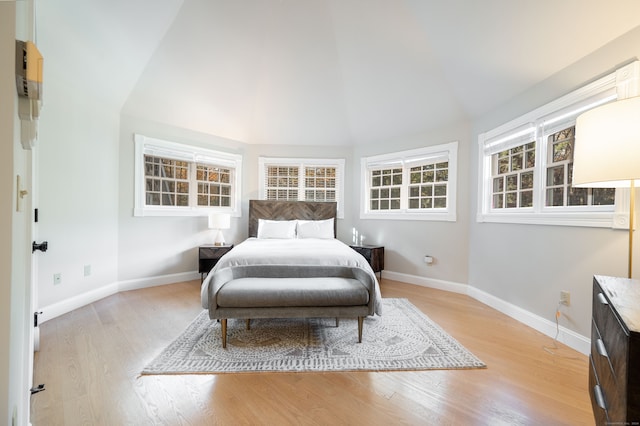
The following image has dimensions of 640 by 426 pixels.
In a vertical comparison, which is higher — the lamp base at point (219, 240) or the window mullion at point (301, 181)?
the window mullion at point (301, 181)

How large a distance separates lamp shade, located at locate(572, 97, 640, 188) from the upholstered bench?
5.63 ft

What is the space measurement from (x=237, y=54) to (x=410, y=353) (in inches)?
170

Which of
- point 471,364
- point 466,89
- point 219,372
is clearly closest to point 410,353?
point 471,364

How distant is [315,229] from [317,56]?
9.06ft

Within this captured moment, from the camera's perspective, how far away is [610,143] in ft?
4.78

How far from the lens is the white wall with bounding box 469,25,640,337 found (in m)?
2.09

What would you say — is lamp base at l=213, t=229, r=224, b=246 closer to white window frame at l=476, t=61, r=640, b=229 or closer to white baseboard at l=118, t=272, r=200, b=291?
white baseboard at l=118, t=272, r=200, b=291

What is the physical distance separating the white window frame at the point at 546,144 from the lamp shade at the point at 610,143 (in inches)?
33.6

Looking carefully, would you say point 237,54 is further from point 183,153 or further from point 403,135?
point 403,135

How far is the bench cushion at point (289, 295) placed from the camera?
2184 mm

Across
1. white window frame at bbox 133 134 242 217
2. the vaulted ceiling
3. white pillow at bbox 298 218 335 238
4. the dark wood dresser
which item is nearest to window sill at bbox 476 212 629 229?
the dark wood dresser

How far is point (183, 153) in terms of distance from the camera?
Answer: 4.32 m

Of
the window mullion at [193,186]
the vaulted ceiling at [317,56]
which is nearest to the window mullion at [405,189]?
the vaulted ceiling at [317,56]

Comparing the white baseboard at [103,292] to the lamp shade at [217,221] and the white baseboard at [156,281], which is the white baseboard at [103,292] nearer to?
the white baseboard at [156,281]
